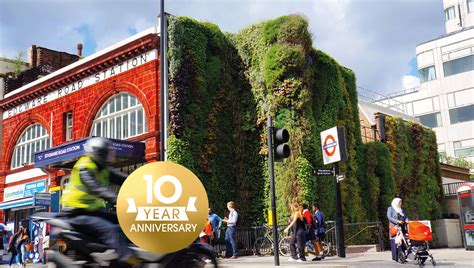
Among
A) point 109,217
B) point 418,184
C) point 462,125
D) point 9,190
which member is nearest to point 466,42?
point 462,125

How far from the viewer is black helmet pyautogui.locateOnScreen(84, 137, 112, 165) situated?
264 inches

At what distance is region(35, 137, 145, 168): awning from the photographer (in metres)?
22.4

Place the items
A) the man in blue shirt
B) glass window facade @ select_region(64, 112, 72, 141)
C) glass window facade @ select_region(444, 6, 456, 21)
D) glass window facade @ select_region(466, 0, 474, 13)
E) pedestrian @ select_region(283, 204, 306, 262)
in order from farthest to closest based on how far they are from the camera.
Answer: glass window facade @ select_region(444, 6, 456, 21) → glass window facade @ select_region(466, 0, 474, 13) → glass window facade @ select_region(64, 112, 72, 141) → the man in blue shirt → pedestrian @ select_region(283, 204, 306, 262)

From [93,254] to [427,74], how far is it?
219 feet

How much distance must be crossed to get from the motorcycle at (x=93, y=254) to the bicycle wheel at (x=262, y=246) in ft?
44.9

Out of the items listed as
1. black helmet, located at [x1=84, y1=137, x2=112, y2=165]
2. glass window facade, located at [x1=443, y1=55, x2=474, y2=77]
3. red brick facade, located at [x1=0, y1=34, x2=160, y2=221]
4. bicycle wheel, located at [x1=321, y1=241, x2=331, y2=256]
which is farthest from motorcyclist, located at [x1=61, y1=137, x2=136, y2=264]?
A: glass window facade, located at [x1=443, y1=55, x2=474, y2=77]

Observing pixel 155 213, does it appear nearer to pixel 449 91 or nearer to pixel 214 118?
pixel 214 118

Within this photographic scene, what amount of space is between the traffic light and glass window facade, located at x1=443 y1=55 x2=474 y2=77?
56963 millimetres

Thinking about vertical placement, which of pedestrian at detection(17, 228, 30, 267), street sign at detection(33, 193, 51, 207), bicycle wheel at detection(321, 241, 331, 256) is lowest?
bicycle wheel at detection(321, 241, 331, 256)

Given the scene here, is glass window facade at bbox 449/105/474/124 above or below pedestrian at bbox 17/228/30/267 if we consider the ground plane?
above

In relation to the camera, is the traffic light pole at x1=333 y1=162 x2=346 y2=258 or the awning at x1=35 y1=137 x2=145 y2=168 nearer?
the traffic light pole at x1=333 y1=162 x2=346 y2=258

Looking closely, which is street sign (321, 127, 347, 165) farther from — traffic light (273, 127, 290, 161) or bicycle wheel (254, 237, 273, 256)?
bicycle wheel (254, 237, 273, 256)

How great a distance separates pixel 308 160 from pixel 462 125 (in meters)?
47.4

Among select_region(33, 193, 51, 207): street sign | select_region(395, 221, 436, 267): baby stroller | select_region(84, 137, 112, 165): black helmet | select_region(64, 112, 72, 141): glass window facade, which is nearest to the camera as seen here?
select_region(84, 137, 112, 165): black helmet
